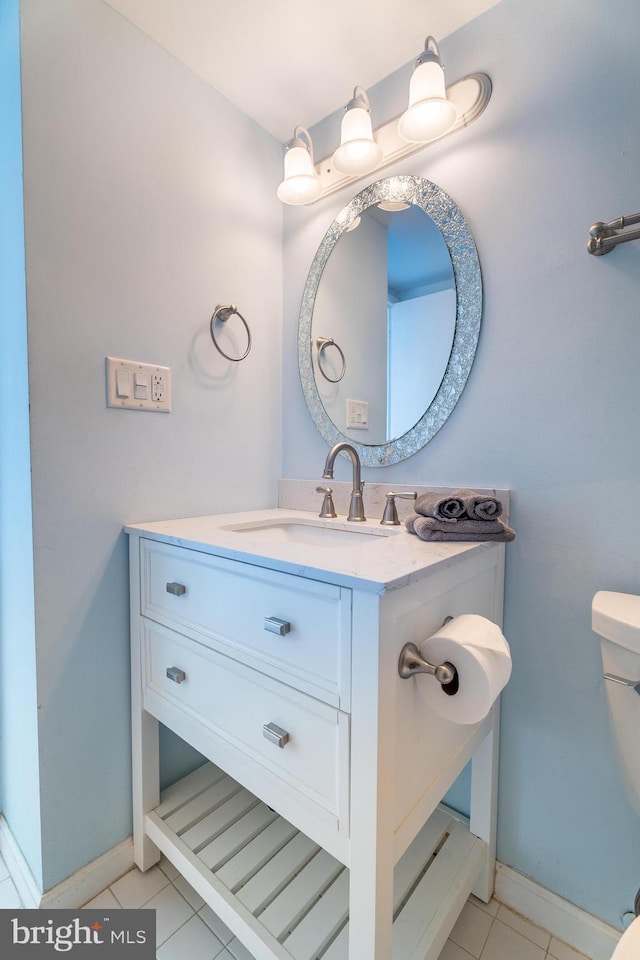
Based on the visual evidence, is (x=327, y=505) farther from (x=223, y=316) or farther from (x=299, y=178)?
(x=299, y=178)

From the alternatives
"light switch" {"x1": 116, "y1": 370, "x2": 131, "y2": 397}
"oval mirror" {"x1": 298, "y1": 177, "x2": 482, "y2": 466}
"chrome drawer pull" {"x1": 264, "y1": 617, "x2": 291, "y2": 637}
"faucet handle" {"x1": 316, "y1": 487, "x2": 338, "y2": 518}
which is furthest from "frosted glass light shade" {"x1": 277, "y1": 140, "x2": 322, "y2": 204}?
"chrome drawer pull" {"x1": 264, "y1": 617, "x2": 291, "y2": 637}

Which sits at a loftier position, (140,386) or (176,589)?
(140,386)

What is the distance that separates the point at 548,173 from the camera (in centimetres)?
96

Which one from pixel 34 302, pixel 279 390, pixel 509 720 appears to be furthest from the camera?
pixel 279 390

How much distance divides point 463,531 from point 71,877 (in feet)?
4.00

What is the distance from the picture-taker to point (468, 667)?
2.15ft

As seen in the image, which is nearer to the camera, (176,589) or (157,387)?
(176,589)

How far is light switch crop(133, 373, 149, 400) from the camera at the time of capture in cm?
112

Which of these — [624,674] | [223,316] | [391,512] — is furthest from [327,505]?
[624,674]

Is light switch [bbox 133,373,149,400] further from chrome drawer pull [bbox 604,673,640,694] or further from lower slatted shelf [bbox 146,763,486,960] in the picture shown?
chrome drawer pull [bbox 604,673,640,694]

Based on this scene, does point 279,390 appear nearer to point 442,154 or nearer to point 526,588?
point 442,154

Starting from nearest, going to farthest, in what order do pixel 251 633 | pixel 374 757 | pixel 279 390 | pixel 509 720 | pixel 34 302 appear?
pixel 374 757 → pixel 251 633 → pixel 34 302 → pixel 509 720 → pixel 279 390

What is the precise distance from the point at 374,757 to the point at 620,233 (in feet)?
3.44

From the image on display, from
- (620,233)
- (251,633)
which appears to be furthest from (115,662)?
(620,233)
